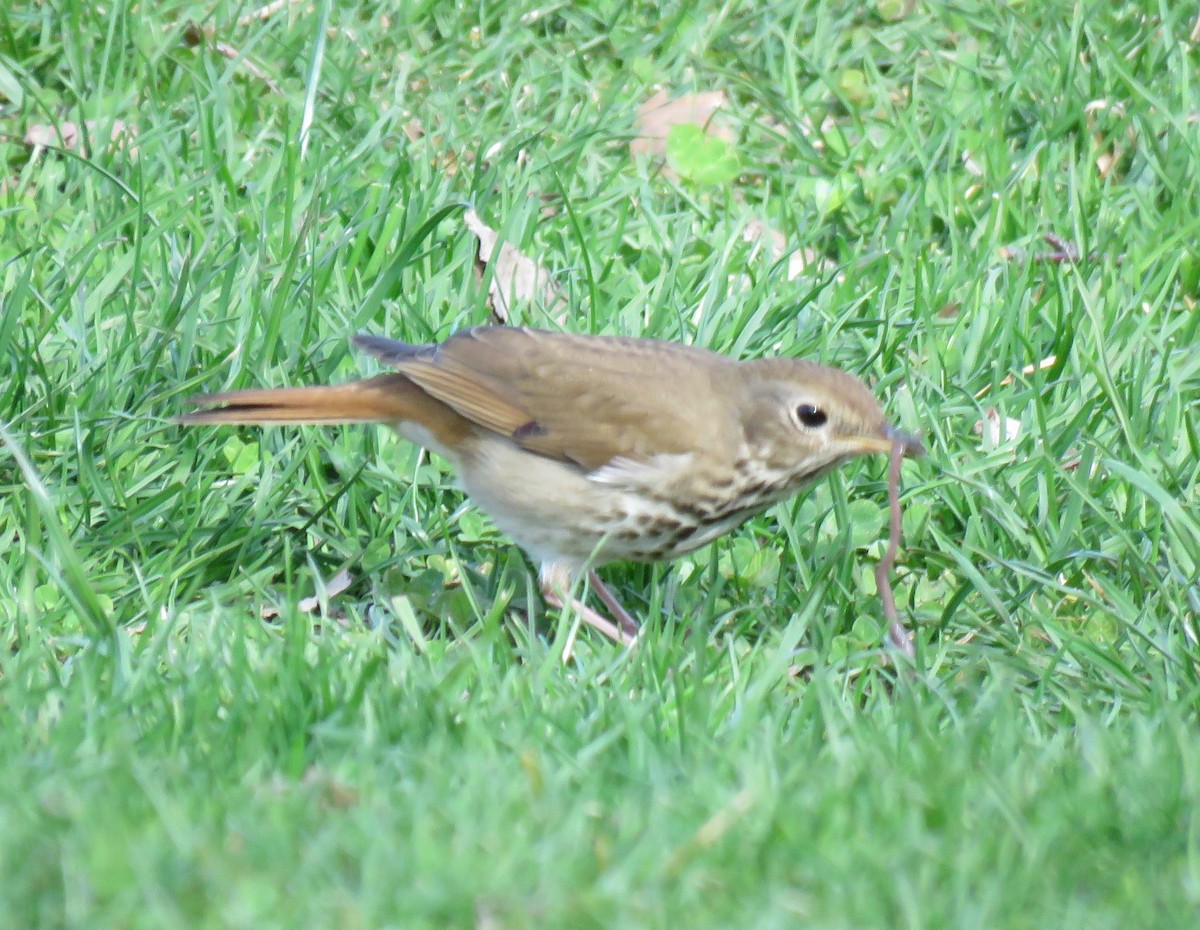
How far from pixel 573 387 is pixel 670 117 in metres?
2.46

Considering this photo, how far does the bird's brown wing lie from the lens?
14.3 feet

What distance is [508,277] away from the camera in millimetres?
5516

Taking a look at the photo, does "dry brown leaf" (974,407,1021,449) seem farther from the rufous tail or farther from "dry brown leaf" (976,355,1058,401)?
the rufous tail

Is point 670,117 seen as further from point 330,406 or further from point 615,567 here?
point 330,406

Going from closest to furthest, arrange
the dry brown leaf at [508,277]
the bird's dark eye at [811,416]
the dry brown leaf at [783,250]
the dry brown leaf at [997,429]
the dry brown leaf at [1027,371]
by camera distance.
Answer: the bird's dark eye at [811,416]
the dry brown leaf at [997,429]
the dry brown leaf at [1027,371]
the dry brown leaf at [508,277]
the dry brown leaf at [783,250]

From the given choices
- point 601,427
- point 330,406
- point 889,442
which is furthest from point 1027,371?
point 330,406

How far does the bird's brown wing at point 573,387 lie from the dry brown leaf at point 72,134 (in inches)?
74.2

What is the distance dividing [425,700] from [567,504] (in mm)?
1064

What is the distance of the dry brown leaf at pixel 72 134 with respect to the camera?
233 inches

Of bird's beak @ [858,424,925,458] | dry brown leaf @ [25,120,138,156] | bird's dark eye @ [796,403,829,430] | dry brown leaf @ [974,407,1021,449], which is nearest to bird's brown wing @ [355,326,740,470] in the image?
bird's dark eye @ [796,403,829,430]

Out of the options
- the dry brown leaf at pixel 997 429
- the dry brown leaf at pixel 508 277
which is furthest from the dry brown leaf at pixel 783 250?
the dry brown leaf at pixel 997 429

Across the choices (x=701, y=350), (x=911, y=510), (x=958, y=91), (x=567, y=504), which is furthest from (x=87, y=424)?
(x=958, y=91)

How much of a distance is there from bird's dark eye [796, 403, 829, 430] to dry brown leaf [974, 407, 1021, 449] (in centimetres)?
88

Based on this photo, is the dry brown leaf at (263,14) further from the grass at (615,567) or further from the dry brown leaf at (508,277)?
the dry brown leaf at (508,277)
